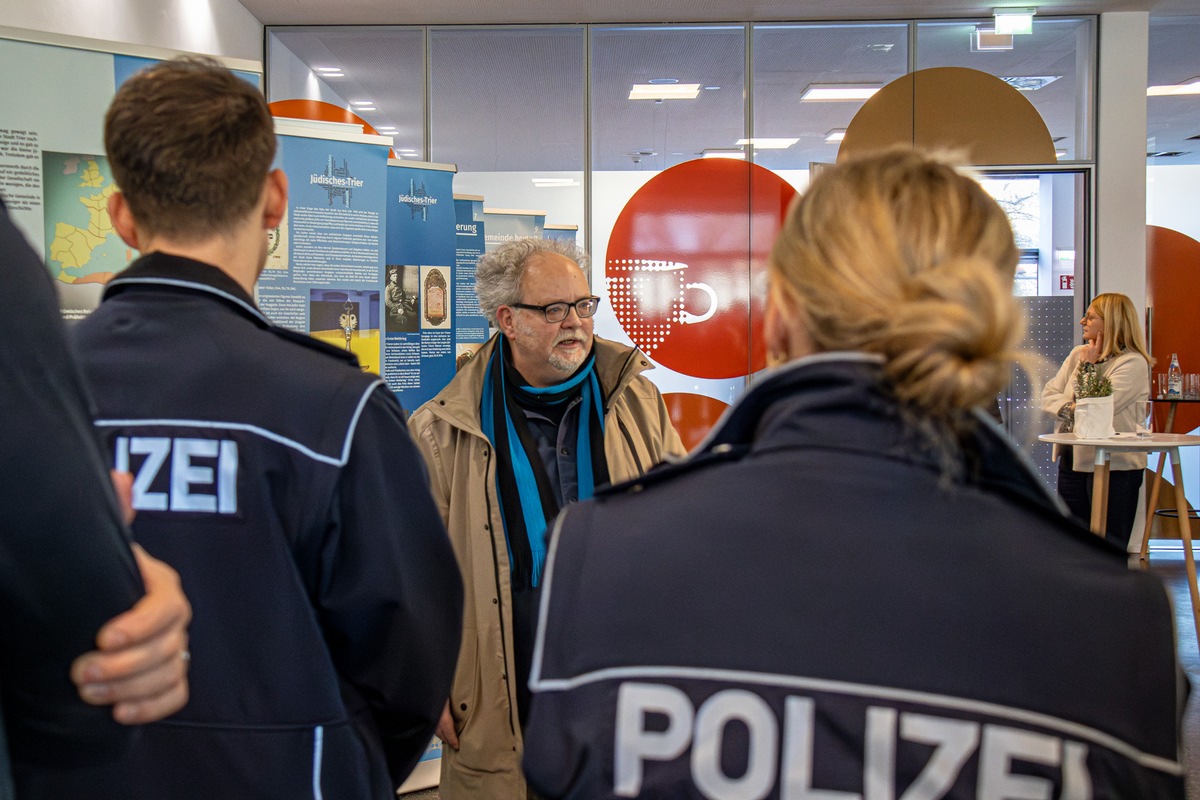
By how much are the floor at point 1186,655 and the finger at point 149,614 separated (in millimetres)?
1181

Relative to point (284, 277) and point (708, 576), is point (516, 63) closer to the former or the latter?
point (284, 277)

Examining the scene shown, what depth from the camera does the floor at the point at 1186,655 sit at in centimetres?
332

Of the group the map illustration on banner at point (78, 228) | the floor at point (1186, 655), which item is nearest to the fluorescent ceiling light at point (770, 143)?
the floor at point (1186, 655)

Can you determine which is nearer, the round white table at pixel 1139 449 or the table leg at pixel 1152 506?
the round white table at pixel 1139 449

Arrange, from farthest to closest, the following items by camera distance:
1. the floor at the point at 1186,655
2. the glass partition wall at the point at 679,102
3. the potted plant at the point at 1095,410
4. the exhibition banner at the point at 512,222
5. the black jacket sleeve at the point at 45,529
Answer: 1. the glass partition wall at the point at 679,102
2. the exhibition banner at the point at 512,222
3. the potted plant at the point at 1095,410
4. the floor at the point at 1186,655
5. the black jacket sleeve at the point at 45,529

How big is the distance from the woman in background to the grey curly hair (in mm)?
3523

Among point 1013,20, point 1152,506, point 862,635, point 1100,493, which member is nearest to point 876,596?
point 862,635

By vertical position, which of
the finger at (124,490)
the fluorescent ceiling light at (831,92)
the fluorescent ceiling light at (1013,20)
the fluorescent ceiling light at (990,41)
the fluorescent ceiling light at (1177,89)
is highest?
the fluorescent ceiling light at (1013,20)

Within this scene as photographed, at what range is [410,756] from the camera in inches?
55.6

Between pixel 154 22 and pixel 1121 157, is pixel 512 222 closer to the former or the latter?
pixel 154 22

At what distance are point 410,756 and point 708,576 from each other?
0.81 m

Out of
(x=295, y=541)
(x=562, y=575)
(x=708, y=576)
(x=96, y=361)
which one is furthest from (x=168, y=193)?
(x=708, y=576)

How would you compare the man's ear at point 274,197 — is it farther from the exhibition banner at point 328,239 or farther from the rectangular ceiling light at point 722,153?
the rectangular ceiling light at point 722,153

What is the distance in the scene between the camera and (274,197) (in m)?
1.34
